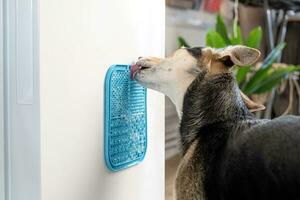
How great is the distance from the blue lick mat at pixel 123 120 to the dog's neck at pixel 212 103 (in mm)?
197

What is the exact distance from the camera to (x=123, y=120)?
4.02 ft

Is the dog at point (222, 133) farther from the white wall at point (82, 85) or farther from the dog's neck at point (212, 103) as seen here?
the white wall at point (82, 85)

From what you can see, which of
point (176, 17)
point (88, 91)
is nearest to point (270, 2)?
point (176, 17)

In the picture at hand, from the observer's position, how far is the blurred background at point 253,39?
2.29 metres

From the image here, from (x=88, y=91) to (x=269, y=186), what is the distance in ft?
1.66

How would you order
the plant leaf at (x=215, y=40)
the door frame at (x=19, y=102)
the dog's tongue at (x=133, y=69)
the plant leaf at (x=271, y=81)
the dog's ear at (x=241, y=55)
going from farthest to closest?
the plant leaf at (x=271, y=81) → the plant leaf at (x=215, y=40) → the dog's tongue at (x=133, y=69) → the dog's ear at (x=241, y=55) → the door frame at (x=19, y=102)

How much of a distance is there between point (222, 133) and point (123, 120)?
0.32 meters

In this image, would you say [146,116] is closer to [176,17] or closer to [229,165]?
[229,165]

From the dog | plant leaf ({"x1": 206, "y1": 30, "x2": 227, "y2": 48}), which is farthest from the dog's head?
plant leaf ({"x1": 206, "y1": 30, "x2": 227, "y2": 48})

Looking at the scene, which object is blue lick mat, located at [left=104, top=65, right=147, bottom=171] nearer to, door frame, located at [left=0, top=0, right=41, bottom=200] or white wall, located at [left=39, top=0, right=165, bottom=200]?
white wall, located at [left=39, top=0, right=165, bottom=200]

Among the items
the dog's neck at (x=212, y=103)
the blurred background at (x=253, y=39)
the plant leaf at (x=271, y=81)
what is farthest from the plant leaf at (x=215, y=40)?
the dog's neck at (x=212, y=103)

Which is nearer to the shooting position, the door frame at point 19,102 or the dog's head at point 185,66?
the door frame at point 19,102

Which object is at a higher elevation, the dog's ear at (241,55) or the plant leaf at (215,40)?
the plant leaf at (215,40)

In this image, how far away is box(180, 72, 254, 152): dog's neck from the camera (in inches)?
42.8
